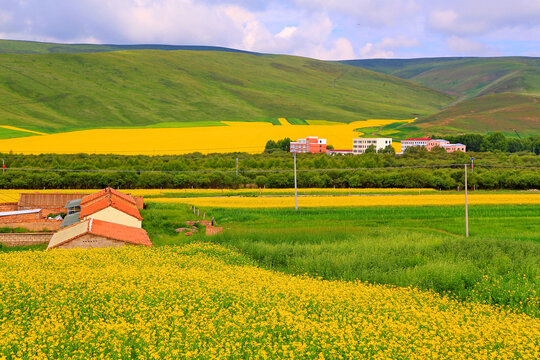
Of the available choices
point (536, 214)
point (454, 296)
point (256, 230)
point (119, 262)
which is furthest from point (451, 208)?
point (119, 262)

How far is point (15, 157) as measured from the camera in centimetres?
8831

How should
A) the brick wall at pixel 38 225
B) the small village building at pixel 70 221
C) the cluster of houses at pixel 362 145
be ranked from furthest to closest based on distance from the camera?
the cluster of houses at pixel 362 145
the small village building at pixel 70 221
the brick wall at pixel 38 225

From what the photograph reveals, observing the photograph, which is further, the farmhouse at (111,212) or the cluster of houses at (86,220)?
the farmhouse at (111,212)

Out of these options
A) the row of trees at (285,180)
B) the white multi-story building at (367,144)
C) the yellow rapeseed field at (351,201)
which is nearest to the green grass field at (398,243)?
the yellow rapeseed field at (351,201)

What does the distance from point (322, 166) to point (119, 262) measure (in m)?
60.6

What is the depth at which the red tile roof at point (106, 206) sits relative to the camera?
3735 centimetres

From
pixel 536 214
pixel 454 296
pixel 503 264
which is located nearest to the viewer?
pixel 454 296

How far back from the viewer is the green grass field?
22.6 metres

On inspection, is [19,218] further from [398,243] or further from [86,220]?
[398,243]

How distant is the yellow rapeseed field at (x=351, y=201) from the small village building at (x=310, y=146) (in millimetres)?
73631

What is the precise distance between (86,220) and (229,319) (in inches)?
878

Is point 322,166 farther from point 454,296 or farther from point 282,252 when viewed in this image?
point 454,296

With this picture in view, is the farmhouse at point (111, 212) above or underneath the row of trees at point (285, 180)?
underneath

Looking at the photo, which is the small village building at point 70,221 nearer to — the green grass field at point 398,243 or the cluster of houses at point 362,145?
the green grass field at point 398,243
